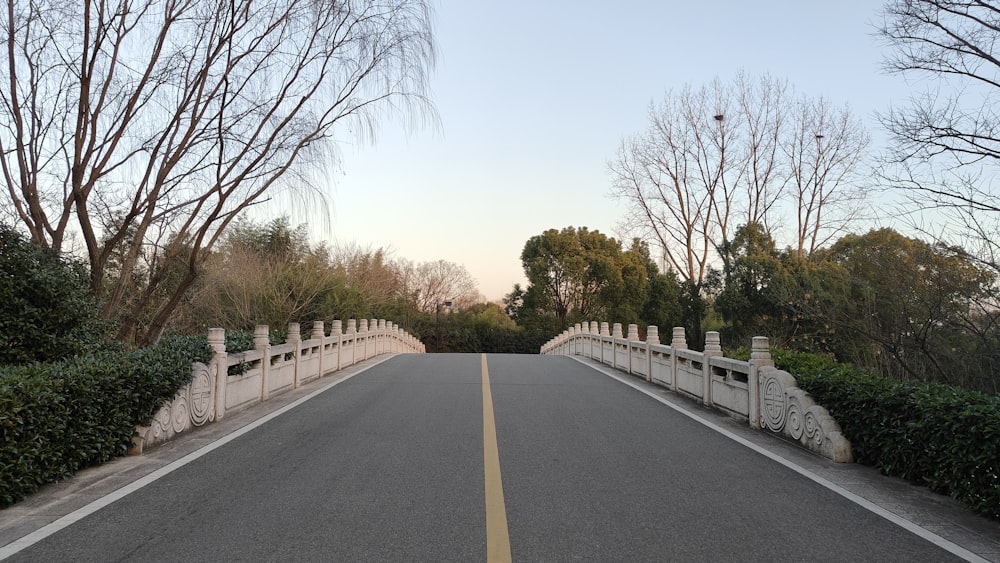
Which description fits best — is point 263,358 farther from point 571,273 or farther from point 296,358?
point 571,273

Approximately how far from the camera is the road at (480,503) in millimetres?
4141

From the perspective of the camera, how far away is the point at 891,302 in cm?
1591

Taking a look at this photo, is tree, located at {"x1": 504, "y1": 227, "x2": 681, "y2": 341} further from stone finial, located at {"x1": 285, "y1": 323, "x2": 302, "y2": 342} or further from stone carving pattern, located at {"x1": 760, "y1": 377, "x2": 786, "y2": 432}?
stone carving pattern, located at {"x1": 760, "y1": 377, "x2": 786, "y2": 432}

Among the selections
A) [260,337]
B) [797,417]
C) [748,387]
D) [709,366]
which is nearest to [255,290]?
[260,337]

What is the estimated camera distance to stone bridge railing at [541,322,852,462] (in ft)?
24.1

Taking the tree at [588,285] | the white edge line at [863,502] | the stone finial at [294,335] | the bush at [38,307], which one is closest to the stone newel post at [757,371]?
the white edge line at [863,502]

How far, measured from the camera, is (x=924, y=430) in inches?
228

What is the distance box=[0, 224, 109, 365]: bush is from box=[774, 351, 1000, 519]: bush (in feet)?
32.5

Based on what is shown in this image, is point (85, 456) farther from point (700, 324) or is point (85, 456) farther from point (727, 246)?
point (700, 324)

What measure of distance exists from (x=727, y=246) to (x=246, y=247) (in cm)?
2738

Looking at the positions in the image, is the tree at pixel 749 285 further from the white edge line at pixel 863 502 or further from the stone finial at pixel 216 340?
the stone finial at pixel 216 340

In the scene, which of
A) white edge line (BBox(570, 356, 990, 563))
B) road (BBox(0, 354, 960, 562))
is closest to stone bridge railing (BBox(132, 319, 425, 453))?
road (BBox(0, 354, 960, 562))

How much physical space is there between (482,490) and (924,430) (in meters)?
4.04

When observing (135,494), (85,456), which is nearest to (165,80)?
(85,456)
